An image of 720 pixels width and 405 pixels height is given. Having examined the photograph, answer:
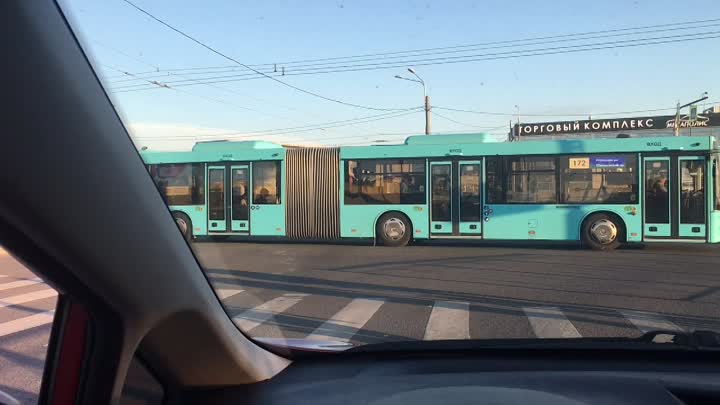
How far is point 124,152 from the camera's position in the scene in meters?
1.63

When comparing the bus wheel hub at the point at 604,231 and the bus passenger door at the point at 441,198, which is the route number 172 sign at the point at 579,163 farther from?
the bus passenger door at the point at 441,198

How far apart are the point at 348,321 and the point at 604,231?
1030 centimetres

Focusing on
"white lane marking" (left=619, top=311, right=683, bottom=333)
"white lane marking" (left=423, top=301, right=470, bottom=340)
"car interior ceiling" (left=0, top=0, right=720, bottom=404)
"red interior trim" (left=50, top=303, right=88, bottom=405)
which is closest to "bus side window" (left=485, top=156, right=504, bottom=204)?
"white lane marking" (left=423, top=301, right=470, bottom=340)

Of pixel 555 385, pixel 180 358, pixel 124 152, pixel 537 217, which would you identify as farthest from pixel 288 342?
pixel 537 217

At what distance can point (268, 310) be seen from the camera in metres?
6.86

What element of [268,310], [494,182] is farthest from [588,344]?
[494,182]

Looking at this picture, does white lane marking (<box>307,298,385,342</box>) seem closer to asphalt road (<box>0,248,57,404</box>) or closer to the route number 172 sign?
asphalt road (<box>0,248,57,404</box>)

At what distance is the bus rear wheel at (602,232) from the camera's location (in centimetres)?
1466

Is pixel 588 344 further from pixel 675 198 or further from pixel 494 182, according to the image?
pixel 675 198

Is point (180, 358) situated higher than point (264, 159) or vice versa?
point (264, 159)

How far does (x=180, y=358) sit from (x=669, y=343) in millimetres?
2282

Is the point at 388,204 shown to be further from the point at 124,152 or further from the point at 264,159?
the point at 124,152

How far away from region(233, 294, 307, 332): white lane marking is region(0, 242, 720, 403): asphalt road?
27 mm

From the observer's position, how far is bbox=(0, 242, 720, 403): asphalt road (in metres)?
3.96
